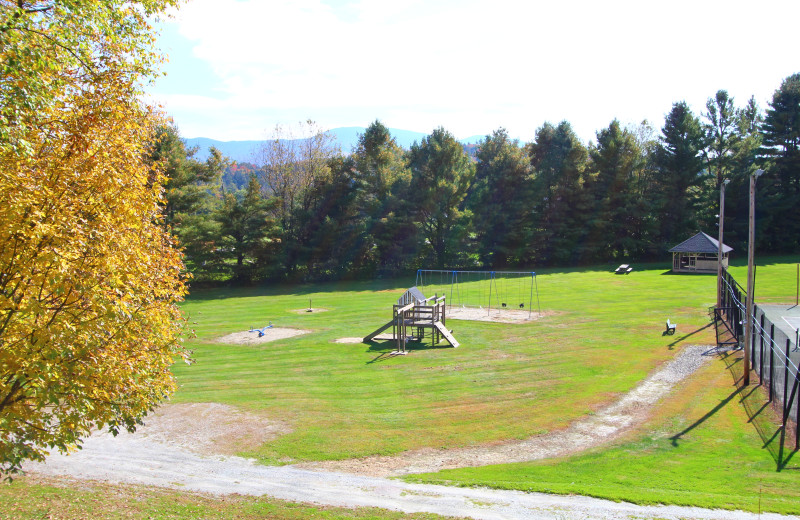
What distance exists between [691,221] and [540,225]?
15007 mm

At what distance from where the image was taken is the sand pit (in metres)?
30.5

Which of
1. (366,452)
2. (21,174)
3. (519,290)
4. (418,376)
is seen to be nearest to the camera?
(21,174)

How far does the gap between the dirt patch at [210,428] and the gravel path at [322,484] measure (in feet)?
1.14

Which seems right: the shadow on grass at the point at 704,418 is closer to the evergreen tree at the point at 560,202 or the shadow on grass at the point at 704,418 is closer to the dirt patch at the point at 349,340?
the dirt patch at the point at 349,340

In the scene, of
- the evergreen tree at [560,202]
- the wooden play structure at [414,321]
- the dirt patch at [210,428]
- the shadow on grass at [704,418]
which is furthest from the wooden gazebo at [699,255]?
the dirt patch at [210,428]

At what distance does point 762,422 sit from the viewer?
14344mm

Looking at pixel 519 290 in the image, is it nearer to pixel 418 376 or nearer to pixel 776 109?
pixel 418 376

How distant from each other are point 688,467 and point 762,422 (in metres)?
3.99

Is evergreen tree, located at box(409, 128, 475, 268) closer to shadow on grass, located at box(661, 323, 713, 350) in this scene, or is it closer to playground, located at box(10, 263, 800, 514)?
playground, located at box(10, 263, 800, 514)

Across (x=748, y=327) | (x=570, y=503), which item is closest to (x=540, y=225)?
(x=748, y=327)

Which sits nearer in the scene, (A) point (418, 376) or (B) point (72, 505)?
(B) point (72, 505)

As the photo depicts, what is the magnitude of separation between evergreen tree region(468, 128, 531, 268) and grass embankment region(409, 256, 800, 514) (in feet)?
139

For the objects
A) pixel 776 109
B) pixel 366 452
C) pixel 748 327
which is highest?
pixel 776 109

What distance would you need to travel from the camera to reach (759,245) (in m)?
57.3
